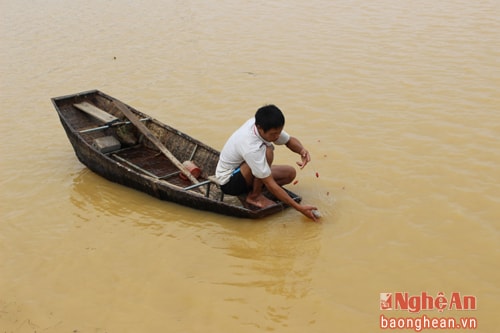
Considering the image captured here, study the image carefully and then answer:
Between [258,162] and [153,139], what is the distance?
181cm

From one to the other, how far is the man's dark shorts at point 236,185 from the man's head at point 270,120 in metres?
0.58

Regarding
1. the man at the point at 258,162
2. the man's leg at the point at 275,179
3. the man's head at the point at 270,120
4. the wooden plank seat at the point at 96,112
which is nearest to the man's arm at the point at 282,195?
the man at the point at 258,162

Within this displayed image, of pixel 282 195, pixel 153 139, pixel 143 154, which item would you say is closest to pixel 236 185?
pixel 282 195

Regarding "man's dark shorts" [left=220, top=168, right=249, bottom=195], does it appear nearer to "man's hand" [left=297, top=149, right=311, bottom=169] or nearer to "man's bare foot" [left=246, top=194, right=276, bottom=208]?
"man's bare foot" [left=246, top=194, right=276, bottom=208]

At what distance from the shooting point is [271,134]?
438cm

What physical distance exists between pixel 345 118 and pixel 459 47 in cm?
321

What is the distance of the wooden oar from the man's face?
3.69ft

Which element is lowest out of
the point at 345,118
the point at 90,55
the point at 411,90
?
the point at 345,118

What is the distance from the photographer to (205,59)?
9.53 meters

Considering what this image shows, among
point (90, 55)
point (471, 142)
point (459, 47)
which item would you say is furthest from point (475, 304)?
point (90, 55)

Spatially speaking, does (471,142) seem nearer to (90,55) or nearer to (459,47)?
(459,47)

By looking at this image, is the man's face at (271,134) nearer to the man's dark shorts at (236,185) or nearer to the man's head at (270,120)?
the man's head at (270,120)

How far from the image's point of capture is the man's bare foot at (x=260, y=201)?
491 cm

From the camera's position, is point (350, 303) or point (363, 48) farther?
point (363, 48)
